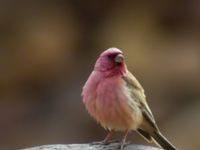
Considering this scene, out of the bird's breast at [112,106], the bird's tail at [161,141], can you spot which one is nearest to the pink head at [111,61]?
the bird's breast at [112,106]

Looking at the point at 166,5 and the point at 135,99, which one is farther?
the point at 166,5

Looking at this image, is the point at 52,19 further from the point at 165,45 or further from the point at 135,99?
the point at 135,99

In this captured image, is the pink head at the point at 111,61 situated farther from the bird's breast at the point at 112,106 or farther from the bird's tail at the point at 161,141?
the bird's tail at the point at 161,141

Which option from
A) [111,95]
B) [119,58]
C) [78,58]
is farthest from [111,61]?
[78,58]

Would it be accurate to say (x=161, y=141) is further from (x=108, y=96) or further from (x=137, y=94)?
(x=108, y=96)

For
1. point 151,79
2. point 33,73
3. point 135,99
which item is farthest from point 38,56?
point 135,99

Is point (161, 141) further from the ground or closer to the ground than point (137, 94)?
closer to the ground
